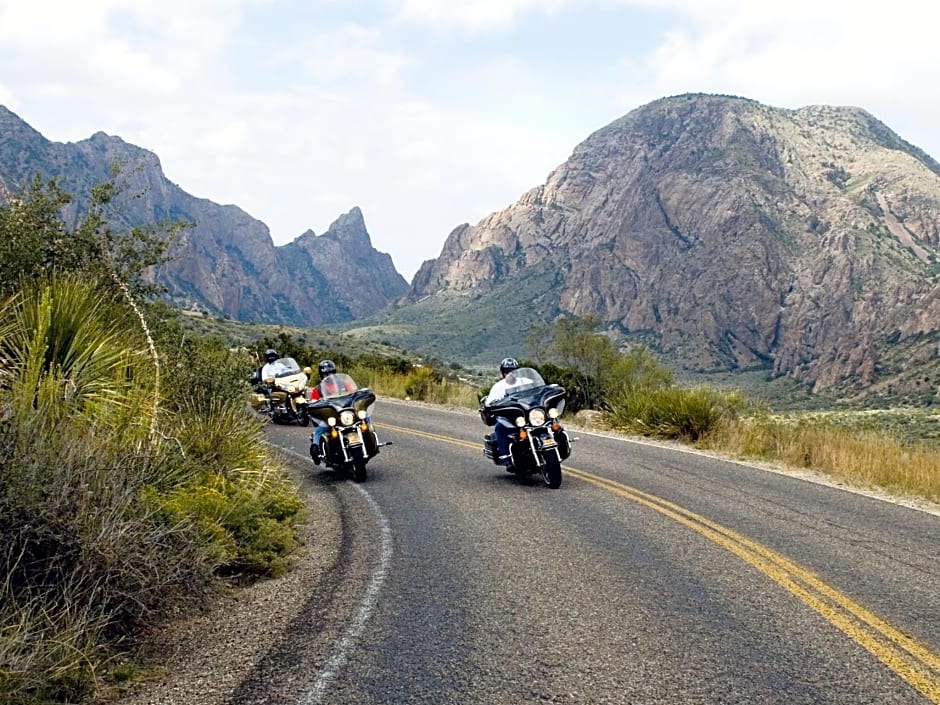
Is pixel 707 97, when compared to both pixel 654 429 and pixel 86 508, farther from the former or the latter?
pixel 86 508

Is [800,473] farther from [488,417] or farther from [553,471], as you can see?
[488,417]

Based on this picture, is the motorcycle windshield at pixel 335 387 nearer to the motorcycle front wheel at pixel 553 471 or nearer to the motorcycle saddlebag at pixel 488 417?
the motorcycle saddlebag at pixel 488 417

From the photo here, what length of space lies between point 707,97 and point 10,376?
18184 cm

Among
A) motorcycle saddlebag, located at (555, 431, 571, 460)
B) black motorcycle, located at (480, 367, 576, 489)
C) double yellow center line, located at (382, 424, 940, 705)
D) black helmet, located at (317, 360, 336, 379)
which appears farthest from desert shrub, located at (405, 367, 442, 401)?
double yellow center line, located at (382, 424, 940, 705)

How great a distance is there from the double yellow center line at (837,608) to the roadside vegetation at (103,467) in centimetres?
417

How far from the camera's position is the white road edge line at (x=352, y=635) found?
14.7 feet

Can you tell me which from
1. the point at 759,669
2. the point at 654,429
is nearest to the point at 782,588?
the point at 759,669

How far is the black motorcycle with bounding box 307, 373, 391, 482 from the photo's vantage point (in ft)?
39.5

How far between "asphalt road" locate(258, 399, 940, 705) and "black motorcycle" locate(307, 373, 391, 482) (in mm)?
1074

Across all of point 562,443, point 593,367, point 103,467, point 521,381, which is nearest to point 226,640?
point 103,467

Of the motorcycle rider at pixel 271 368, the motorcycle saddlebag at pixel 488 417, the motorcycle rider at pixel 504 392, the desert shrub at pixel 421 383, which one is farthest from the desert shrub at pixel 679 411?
the desert shrub at pixel 421 383

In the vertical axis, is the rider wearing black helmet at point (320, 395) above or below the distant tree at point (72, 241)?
below

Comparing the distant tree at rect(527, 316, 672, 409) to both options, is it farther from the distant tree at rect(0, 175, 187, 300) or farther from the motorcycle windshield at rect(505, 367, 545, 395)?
the distant tree at rect(0, 175, 187, 300)

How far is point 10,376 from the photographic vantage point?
714 centimetres
